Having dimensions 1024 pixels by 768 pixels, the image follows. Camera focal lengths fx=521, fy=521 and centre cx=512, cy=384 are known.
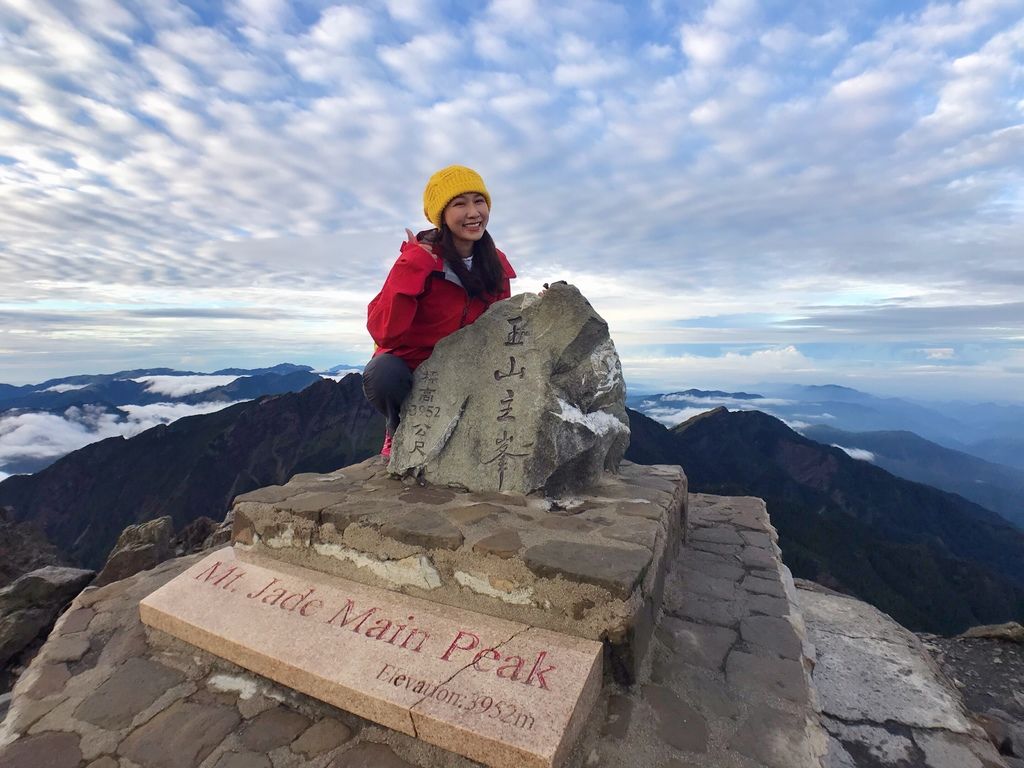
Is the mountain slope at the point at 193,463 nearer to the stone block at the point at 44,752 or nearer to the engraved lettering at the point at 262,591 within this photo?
the engraved lettering at the point at 262,591

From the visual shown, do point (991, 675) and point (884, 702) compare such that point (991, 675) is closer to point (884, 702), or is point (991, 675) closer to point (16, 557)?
point (884, 702)

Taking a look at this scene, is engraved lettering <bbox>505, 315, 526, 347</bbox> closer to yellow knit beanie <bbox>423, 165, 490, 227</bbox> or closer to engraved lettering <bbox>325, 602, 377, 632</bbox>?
yellow knit beanie <bbox>423, 165, 490, 227</bbox>

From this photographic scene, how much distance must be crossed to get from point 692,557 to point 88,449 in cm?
9861

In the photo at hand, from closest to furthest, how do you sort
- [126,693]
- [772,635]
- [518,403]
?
[126,693] → [772,635] → [518,403]

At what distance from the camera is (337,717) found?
2.90m

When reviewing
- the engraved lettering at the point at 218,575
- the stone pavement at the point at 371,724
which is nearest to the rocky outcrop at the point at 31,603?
the stone pavement at the point at 371,724

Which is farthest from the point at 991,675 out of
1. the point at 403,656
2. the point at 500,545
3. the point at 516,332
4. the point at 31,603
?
the point at 31,603

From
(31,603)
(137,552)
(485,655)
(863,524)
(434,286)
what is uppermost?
(434,286)

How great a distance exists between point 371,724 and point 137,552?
4.88 meters

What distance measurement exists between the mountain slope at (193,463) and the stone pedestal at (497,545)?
215 ft

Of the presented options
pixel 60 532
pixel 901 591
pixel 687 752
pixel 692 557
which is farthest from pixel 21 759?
pixel 60 532

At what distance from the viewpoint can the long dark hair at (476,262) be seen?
4.69 m

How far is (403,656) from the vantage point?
2.96 meters

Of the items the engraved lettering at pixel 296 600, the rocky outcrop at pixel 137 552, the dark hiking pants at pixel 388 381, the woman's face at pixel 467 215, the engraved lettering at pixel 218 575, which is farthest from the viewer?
the rocky outcrop at pixel 137 552
